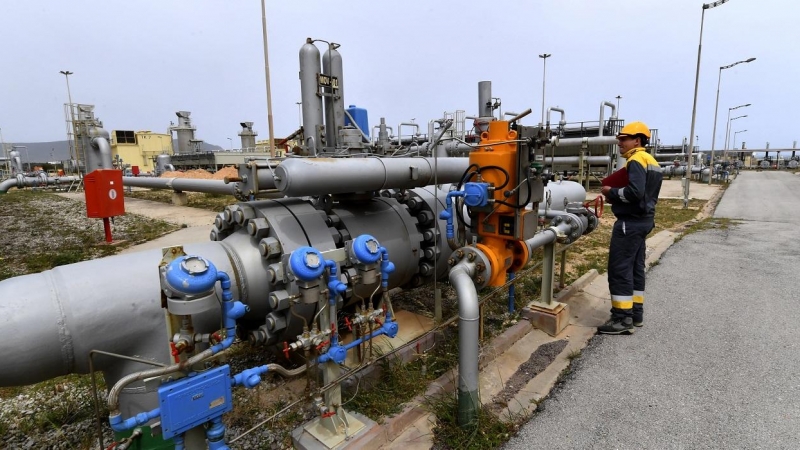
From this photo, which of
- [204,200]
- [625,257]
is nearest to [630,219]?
[625,257]

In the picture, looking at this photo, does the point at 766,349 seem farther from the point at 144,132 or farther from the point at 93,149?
the point at 144,132

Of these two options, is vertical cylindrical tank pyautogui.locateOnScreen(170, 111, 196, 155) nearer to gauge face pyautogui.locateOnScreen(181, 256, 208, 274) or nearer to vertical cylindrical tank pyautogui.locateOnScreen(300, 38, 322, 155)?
vertical cylindrical tank pyautogui.locateOnScreen(300, 38, 322, 155)

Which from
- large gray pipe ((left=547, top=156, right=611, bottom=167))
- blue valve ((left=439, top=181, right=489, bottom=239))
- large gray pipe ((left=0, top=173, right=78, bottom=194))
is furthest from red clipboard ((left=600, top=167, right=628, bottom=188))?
large gray pipe ((left=0, top=173, right=78, bottom=194))

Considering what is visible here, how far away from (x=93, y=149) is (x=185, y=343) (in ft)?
45.2

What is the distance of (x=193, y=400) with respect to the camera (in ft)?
5.79

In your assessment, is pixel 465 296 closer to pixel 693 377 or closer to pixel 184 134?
pixel 693 377

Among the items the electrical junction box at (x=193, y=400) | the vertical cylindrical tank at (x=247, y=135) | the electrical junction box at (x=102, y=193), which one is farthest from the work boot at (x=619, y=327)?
the vertical cylindrical tank at (x=247, y=135)

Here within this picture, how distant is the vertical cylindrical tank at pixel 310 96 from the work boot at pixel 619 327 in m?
3.22

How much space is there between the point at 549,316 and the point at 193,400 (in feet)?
10.6

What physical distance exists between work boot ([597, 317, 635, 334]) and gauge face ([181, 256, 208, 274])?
12.1 ft

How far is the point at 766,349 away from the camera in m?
3.61

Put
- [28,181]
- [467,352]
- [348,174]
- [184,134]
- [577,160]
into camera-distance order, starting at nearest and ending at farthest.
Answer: [467,352] < [348,174] < [577,160] < [28,181] < [184,134]

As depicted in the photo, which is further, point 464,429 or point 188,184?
point 188,184

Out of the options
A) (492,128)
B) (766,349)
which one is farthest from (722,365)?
(492,128)
